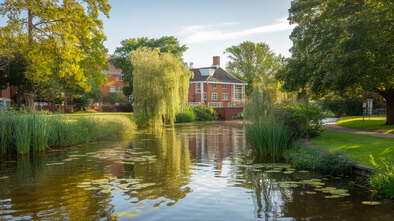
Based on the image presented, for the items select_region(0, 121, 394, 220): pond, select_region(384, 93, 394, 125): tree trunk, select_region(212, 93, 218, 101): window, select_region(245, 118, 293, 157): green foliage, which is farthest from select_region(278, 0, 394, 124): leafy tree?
select_region(212, 93, 218, 101): window

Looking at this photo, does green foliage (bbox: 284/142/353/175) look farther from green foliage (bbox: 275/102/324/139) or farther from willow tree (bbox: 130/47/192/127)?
willow tree (bbox: 130/47/192/127)

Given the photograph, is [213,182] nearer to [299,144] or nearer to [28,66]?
[299,144]

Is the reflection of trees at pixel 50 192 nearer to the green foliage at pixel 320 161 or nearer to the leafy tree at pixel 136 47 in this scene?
the green foliage at pixel 320 161

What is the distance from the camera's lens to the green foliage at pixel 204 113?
4284cm

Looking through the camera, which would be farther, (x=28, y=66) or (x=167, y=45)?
(x=167, y=45)

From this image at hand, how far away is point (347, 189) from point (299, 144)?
4.75 metres

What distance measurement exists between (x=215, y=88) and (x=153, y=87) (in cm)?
3188

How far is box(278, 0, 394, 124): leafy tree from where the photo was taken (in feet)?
47.9

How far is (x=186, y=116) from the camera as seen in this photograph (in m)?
39.3

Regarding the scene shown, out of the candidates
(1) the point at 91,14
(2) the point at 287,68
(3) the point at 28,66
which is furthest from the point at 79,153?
(2) the point at 287,68

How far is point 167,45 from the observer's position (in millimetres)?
51094

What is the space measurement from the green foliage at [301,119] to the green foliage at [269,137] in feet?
4.25

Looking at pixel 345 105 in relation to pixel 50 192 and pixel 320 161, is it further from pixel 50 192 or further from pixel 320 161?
pixel 50 192

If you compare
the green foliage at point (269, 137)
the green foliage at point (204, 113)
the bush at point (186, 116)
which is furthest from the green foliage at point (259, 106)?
the green foliage at point (204, 113)
